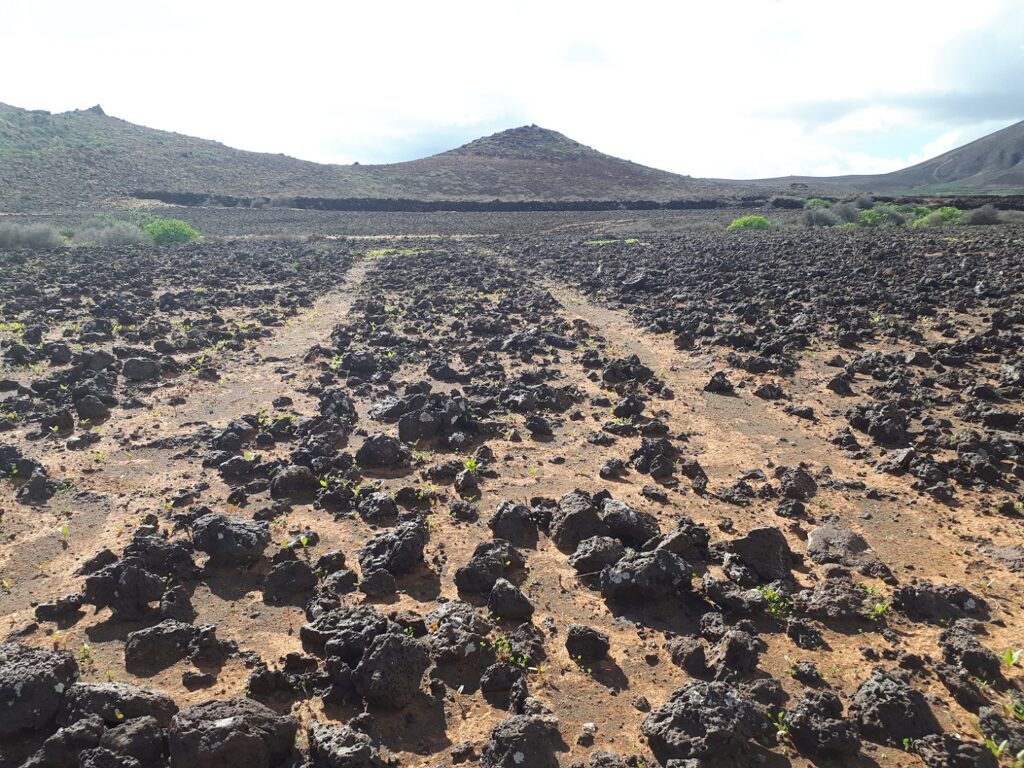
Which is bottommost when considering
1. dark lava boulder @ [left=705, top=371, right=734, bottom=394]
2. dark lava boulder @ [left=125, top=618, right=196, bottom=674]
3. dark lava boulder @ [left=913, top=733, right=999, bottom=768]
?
dark lava boulder @ [left=125, top=618, right=196, bottom=674]

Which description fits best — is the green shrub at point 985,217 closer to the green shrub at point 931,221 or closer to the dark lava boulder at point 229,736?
the green shrub at point 931,221

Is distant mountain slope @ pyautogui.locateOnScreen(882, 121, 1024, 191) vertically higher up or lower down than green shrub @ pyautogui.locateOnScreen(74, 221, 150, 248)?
higher up

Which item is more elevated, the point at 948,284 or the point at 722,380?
the point at 948,284

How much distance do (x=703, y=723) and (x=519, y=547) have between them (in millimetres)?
3002

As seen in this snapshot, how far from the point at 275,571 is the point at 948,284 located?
2038 cm

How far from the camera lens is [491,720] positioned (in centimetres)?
461

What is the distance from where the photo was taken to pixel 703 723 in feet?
13.7

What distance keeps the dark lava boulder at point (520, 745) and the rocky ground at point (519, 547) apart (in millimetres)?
20

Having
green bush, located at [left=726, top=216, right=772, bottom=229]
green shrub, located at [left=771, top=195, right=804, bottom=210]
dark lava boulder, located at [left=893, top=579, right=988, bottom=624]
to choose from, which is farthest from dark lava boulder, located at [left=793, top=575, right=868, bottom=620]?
green shrub, located at [left=771, top=195, right=804, bottom=210]

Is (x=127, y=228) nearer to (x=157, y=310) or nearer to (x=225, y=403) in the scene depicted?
(x=157, y=310)

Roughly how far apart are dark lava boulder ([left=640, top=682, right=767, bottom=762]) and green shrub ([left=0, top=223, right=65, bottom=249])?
3981 centimetres

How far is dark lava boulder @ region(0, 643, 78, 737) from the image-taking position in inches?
165

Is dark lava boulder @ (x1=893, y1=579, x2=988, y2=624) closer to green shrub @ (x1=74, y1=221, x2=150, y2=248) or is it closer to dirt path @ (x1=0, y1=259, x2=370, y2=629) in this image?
dirt path @ (x1=0, y1=259, x2=370, y2=629)

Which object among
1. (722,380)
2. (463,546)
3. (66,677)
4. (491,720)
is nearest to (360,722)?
(491,720)
